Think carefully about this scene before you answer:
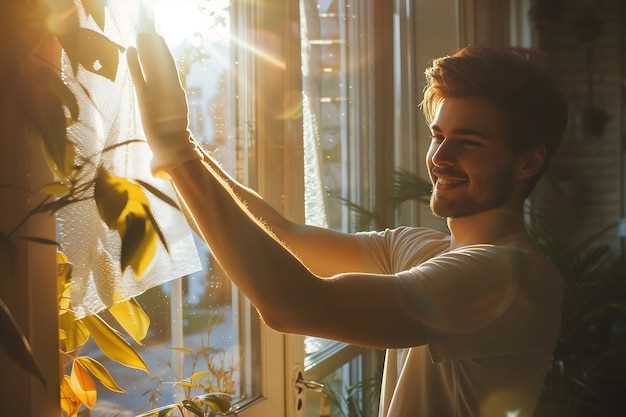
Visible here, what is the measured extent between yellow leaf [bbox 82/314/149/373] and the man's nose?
614mm

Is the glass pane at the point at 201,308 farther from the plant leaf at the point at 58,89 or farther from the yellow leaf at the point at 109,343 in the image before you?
the plant leaf at the point at 58,89

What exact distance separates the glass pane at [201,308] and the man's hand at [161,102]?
0.38 m

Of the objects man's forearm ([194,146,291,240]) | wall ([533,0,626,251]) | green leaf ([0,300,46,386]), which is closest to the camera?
green leaf ([0,300,46,386])

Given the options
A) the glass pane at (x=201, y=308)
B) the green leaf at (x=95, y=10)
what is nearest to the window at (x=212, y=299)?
the glass pane at (x=201, y=308)

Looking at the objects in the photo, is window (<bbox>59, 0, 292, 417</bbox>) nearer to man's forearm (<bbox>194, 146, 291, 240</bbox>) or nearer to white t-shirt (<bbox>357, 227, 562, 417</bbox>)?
man's forearm (<bbox>194, 146, 291, 240</bbox>)

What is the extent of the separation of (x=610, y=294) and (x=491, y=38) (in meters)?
1.15

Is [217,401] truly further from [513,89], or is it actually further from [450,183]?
[513,89]

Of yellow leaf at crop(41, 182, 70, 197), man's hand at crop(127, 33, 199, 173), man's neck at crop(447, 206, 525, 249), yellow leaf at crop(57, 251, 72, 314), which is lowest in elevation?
yellow leaf at crop(57, 251, 72, 314)

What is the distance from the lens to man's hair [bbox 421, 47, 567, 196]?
134 centimetres

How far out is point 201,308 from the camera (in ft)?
5.17

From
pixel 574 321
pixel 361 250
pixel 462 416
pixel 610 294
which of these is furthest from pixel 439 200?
pixel 610 294

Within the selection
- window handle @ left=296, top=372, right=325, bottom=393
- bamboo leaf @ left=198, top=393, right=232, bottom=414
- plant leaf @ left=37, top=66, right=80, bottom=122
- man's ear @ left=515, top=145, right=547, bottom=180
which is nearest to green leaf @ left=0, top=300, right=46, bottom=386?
plant leaf @ left=37, top=66, right=80, bottom=122

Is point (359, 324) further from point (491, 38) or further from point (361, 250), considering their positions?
point (491, 38)

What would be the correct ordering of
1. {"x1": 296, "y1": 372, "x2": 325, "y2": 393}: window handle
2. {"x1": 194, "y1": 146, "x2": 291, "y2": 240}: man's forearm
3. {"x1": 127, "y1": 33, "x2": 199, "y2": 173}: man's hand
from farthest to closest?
{"x1": 296, "y1": 372, "x2": 325, "y2": 393}: window handle → {"x1": 194, "y1": 146, "x2": 291, "y2": 240}: man's forearm → {"x1": 127, "y1": 33, "x2": 199, "y2": 173}: man's hand
